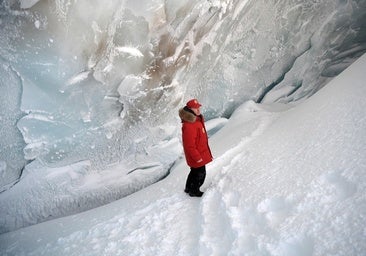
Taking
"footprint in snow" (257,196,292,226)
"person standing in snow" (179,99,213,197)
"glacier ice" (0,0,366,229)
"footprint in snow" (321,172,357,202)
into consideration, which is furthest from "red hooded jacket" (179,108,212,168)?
"glacier ice" (0,0,366,229)

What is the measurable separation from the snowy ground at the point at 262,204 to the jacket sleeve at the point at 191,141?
0.36 m

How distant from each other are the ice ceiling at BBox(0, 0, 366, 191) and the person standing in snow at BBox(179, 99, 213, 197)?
1350mm

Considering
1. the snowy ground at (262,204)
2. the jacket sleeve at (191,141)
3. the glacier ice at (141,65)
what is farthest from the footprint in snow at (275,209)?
the glacier ice at (141,65)

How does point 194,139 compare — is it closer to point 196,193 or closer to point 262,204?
point 196,193

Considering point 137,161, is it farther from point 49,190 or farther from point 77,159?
point 49,190

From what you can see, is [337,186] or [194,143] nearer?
[337,186]

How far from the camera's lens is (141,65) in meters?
4.23

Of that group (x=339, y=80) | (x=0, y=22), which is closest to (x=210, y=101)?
(x=339, y=80)

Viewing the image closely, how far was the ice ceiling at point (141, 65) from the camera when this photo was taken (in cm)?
374

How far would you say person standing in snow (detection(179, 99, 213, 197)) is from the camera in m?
3.15

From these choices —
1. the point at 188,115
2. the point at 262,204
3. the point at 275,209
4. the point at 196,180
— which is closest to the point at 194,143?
the point at 188,115

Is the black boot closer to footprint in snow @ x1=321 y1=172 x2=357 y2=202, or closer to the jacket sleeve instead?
the jacket sleeve

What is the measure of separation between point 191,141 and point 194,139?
38 millimetres

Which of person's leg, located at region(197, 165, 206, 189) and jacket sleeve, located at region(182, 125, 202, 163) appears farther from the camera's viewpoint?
person's leg, located at region(197, 165, 206, 189)
